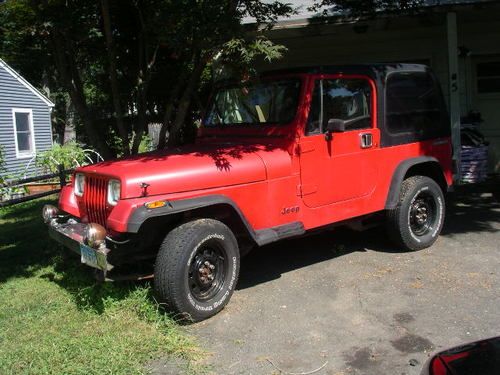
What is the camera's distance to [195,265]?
4332mm

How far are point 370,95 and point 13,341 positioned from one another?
13.2ft

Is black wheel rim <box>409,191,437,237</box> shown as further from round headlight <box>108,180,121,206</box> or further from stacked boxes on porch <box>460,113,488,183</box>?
round headlight <box>108,180,121,206</box>

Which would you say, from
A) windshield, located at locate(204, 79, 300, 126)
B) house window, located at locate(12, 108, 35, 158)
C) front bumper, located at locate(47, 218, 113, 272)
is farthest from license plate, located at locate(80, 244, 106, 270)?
house window, located at locate(12, 108, 35, 158)

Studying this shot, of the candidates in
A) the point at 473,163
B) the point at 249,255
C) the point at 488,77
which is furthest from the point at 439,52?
the point at 249,255

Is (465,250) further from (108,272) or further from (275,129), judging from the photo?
(108,272)

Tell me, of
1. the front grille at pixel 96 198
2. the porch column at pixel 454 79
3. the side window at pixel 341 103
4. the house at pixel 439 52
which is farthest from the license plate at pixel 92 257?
the house at pixel 439 52

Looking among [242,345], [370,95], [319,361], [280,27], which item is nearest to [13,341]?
[242,345]

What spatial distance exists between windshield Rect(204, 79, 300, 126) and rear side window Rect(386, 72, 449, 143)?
47.0 inches

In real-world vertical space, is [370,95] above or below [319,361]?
above

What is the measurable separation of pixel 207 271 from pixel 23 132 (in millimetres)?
17046

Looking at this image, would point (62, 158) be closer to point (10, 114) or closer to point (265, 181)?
point (10, 114)

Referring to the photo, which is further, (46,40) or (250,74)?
(46,40)

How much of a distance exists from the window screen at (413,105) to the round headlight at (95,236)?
3146 millimetres

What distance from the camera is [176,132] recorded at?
273 inches
